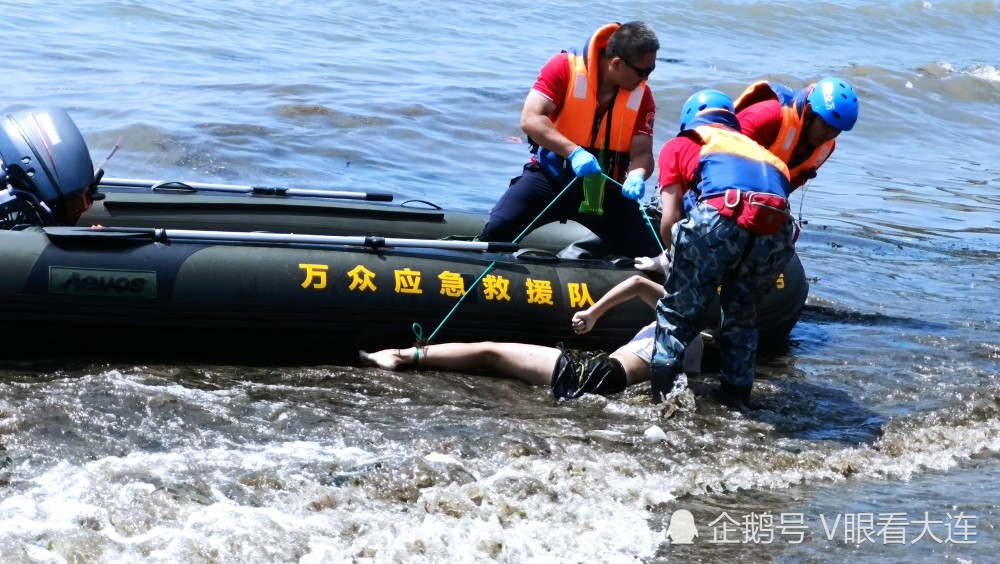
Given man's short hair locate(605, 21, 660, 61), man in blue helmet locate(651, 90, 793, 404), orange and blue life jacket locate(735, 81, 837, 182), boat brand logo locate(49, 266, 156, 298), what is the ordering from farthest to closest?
1. man's short hair locate(605, 21, 660, 61)
2. orange and blue life jacket locate(735, 81, 837, 182)
3. boat brand logo locate(49, 266, 156, 298)
4. man in blue helmet locate(651, 90, 793, 404)

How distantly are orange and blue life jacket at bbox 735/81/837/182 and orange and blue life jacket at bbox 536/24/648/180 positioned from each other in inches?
21.3

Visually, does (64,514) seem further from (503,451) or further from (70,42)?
(70,42)

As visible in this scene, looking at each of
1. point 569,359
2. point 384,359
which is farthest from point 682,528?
point 384,359

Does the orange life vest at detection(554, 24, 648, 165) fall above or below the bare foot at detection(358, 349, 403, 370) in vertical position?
above

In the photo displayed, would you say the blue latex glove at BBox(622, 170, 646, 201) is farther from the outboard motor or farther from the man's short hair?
the outboard motor

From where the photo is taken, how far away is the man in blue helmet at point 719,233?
15.1 ft

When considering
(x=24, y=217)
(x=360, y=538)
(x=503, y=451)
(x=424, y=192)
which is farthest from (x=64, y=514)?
(x=424, y=192)

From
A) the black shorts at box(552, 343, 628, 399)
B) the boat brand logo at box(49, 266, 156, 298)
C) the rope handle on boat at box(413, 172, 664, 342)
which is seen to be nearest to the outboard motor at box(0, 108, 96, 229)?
the boat brand logo at box(49, 266, 156, 298)

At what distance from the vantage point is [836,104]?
4.93m

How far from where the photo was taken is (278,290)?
5.08m

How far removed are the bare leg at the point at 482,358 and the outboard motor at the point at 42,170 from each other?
4.85ft

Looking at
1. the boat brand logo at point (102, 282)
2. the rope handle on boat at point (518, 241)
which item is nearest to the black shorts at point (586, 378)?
the rope handle on boat at point (518, 241)

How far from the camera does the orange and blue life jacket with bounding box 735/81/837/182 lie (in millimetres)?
5164

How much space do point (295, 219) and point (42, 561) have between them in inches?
125
